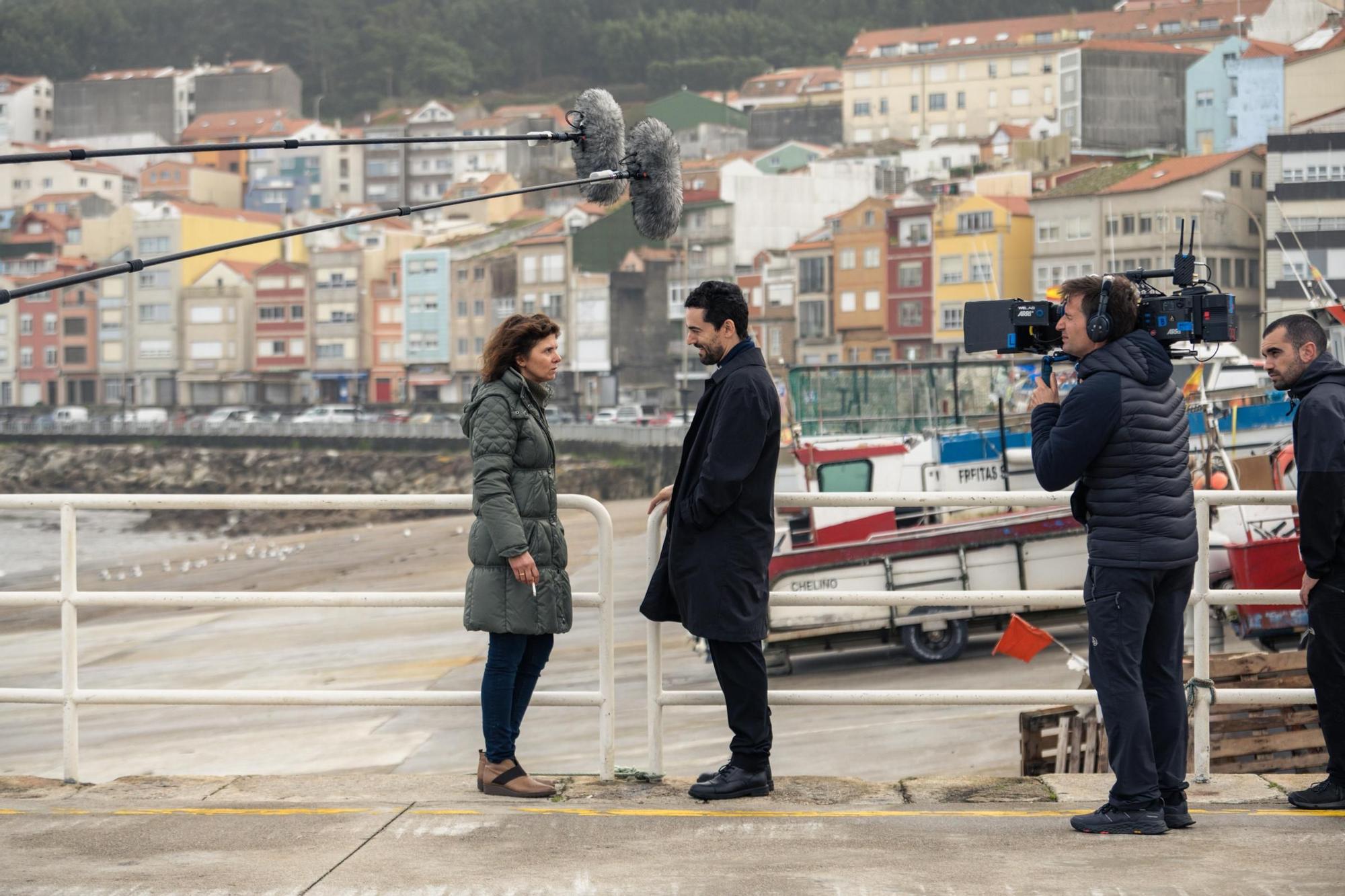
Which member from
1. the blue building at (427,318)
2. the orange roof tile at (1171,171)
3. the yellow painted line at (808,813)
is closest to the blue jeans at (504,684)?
the yellow painted line at (808,813)

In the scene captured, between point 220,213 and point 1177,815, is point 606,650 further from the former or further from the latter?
point 220,213

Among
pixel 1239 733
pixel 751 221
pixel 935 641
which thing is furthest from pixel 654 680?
pixel 751 221

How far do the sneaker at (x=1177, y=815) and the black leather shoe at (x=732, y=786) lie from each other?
1195mm

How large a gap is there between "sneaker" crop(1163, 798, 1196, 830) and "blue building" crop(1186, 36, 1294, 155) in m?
72.6

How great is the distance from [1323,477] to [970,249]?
63.1m

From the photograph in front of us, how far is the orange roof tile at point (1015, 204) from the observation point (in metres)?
67.6

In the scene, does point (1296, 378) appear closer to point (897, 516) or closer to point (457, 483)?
point (897, 516)

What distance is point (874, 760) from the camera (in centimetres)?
1141

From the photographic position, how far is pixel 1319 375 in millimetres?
4852

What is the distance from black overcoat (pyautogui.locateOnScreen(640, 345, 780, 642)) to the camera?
15.8 ft

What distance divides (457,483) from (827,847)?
61438 mm

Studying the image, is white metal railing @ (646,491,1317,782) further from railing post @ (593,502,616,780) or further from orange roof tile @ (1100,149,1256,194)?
orange roof tile @ (1100,149,1256,194)

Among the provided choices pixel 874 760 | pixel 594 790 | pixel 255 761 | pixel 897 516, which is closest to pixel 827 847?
pixel 594 790

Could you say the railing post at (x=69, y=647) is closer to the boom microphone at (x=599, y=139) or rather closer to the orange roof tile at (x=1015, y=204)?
the boom microphone at (x=599, y=139)
